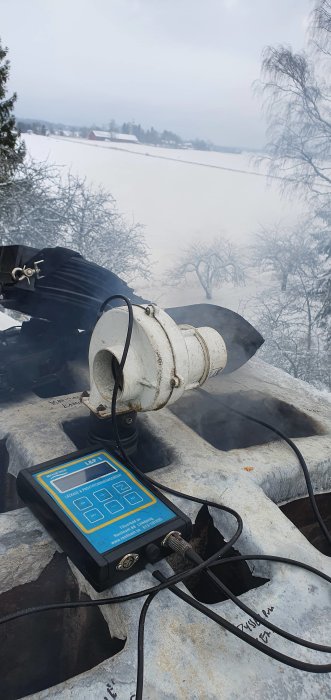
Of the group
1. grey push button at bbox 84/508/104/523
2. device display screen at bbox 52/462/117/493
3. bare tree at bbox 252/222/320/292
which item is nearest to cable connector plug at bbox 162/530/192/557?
grey push button at bbox 84/508/104/523

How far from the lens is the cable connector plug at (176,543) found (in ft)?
5.87

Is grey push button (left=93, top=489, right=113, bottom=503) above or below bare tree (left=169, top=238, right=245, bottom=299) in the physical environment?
above

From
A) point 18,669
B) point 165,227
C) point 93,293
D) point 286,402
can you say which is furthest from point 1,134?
point 165,227

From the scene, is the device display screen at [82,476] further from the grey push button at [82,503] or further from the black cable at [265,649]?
the black cable at [265,649]

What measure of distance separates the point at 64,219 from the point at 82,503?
15545 mm

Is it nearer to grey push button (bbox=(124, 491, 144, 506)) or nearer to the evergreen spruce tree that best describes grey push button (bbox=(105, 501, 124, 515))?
grey push button (bbox=(124, 491, 144, 506))

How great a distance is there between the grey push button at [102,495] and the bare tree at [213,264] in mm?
25573

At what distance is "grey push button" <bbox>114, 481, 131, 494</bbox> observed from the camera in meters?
2.05

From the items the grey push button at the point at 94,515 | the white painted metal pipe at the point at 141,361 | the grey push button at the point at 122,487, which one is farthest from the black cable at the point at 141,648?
the white painted metal pipe at the point at 141,361

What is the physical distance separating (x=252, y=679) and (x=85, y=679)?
545mm

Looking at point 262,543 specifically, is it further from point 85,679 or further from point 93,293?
point 93,293

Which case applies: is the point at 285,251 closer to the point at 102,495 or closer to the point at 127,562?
the point at 102,495

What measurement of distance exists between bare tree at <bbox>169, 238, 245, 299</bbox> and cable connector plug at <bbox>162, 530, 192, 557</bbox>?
25.7 metres

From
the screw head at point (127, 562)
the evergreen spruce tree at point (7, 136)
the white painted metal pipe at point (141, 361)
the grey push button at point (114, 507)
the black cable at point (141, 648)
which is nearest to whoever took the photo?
the black cable at point (141, 648)
